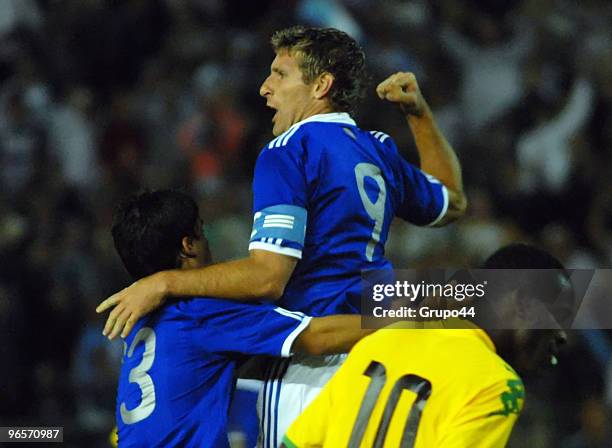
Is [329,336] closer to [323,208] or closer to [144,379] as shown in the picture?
[323,208]

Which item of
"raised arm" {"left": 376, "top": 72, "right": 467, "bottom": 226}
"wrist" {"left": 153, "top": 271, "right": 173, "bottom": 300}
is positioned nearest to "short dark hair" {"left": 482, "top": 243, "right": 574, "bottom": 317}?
"wrist" {"left": 153, "top": 271, "right": 173, "bottom": 300}

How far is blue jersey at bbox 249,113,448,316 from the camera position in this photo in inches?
142

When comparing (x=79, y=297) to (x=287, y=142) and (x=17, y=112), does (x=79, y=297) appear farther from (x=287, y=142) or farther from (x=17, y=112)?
(x=287, y=142)

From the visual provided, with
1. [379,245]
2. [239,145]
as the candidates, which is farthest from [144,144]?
[379,245]

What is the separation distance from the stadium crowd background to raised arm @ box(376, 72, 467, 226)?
102 inches

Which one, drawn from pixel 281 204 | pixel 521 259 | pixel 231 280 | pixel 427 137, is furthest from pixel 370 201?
pixel 521 259

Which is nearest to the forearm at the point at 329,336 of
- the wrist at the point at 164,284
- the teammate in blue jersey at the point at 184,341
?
the teammate in blue jersey at the point at 184,341

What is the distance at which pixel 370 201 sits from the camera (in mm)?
3768

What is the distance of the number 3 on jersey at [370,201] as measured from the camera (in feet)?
12.3

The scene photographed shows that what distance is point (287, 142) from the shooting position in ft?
12.2

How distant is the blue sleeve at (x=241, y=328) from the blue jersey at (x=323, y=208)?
182 mm

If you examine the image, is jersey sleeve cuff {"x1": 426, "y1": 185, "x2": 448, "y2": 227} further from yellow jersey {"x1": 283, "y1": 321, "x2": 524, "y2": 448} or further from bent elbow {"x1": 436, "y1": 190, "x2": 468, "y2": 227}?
yellow jersey {"x1": 283, "y1": 321, "x2": 524, "y2": 448}

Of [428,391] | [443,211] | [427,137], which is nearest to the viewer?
[428,391]

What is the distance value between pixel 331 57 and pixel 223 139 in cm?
412
